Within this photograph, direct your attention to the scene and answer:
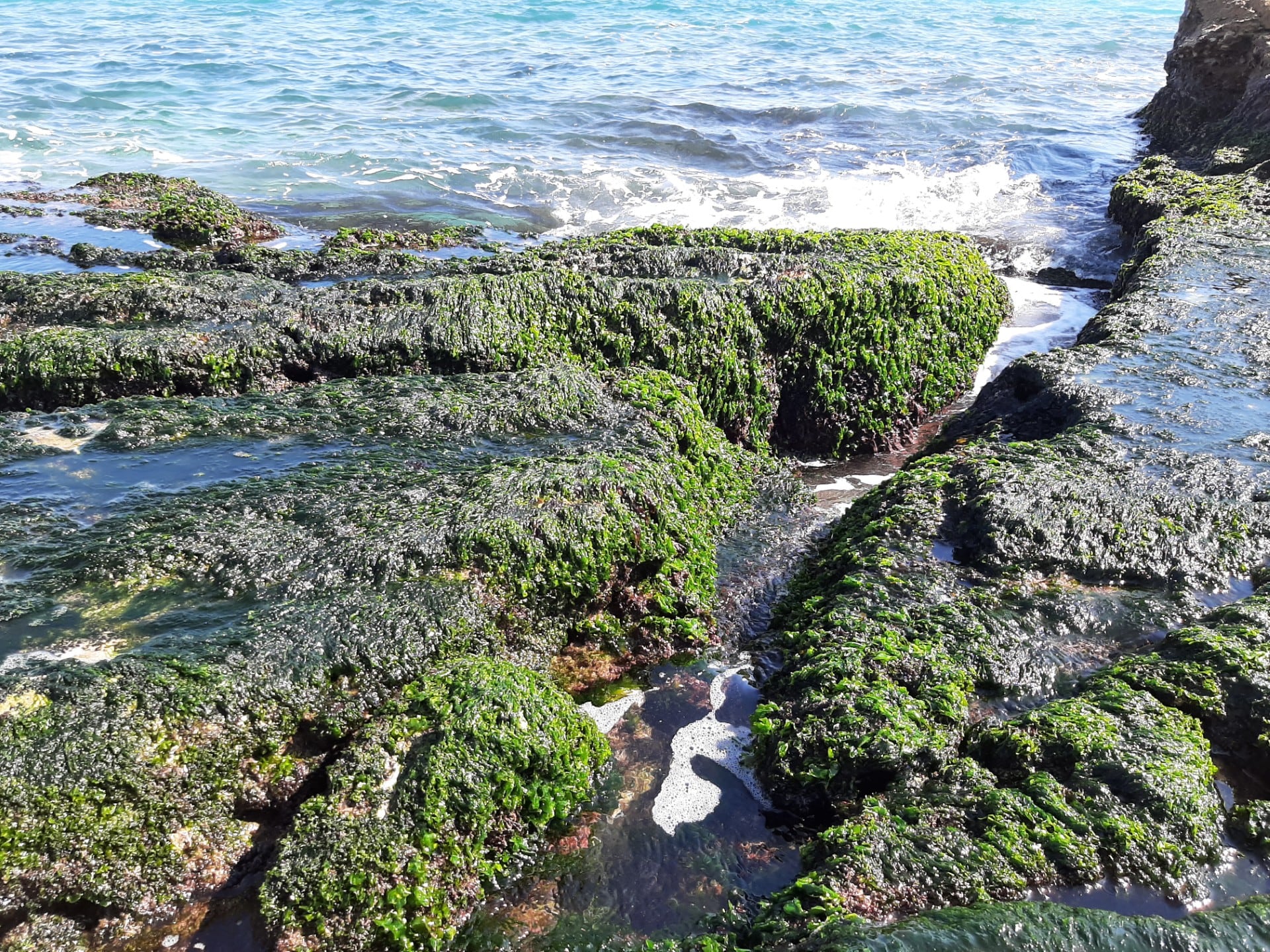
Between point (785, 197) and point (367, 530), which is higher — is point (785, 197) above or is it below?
above

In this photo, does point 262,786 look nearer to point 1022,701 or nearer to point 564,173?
point 1022,701

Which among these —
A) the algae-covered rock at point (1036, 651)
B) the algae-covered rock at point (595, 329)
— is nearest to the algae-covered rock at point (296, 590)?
the algae-covered rock at point (595, 329)

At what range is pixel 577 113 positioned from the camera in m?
17.2

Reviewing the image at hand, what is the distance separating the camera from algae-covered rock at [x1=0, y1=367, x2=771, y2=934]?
2994 mm

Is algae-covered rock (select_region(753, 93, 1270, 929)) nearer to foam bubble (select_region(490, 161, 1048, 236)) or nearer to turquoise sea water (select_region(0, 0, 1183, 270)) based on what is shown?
turquoise sea water (select_region(0, 0, 1183, 270))

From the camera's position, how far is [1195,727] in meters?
3.58

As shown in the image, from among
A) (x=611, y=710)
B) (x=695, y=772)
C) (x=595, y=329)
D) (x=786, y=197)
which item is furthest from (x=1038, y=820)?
(x=786, y=197)

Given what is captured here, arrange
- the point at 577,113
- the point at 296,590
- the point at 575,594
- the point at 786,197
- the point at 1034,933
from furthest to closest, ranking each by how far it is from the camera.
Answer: the point at 577,113 → the point at 786,197 → the point at 575,594 → the point at 296,590 → the point at 1034,933

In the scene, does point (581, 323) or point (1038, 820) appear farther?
point (581, 323)

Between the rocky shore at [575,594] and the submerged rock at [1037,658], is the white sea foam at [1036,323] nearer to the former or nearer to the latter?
the rocky shore at [575,594]

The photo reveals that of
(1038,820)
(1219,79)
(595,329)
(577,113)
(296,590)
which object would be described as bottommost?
(1038,820)

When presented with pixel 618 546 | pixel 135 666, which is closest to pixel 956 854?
pixel 618 546

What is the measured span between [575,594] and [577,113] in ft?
49.6

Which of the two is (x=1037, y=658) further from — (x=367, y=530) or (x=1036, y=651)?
(x=367, y=530)
